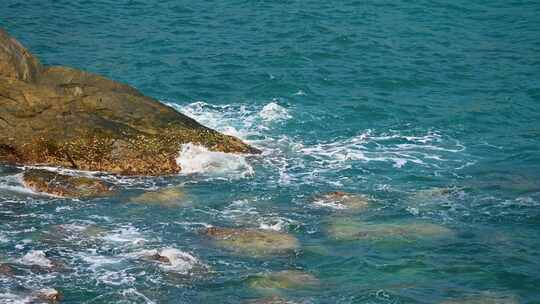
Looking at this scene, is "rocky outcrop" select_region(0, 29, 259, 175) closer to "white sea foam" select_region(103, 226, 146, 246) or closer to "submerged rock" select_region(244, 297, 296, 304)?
"white sea foam" select_region(103, 226, 146, 246)

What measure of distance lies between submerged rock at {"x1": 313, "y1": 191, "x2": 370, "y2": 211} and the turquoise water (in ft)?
1.52

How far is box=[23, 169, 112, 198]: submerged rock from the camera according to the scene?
3485 centimetres

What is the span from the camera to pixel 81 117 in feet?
125

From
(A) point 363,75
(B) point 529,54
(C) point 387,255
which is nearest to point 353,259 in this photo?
(C) point 387,255

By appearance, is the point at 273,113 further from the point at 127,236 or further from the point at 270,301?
the point at 270,301

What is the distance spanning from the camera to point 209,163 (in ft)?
126

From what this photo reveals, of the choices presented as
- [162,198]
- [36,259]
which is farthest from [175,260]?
[162,198]

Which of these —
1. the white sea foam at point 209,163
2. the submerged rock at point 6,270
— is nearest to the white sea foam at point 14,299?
the submerged rock at point 6,270

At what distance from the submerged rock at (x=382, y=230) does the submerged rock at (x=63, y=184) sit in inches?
346

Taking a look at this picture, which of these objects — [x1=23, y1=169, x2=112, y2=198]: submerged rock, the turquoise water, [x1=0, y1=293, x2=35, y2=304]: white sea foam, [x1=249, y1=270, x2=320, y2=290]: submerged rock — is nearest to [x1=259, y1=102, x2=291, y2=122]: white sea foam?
the turquoise water

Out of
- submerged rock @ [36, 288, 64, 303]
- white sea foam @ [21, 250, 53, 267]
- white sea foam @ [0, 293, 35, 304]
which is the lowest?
white sea foam @ [21, 250, 53, 267]

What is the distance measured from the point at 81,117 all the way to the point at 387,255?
1424 centimetres

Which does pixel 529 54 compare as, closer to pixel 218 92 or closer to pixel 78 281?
pixel 218 92

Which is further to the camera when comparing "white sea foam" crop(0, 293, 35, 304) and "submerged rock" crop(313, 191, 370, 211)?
"submerged rock" crop(313, 191, 370, 211)
